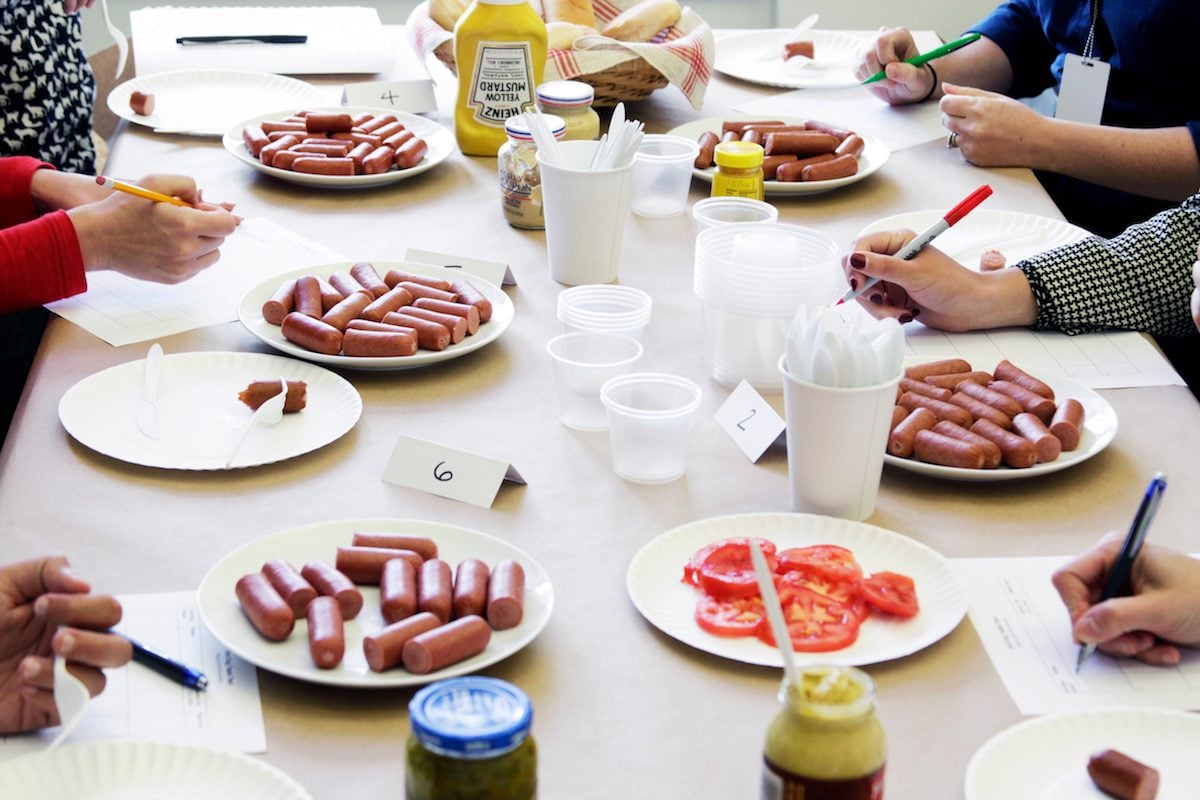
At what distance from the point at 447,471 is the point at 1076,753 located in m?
0.60

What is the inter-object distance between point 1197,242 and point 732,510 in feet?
2.49

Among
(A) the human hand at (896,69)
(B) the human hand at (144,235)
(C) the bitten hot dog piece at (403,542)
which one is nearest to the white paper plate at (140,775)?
(C) the bitten hot dog piece at (403,542)

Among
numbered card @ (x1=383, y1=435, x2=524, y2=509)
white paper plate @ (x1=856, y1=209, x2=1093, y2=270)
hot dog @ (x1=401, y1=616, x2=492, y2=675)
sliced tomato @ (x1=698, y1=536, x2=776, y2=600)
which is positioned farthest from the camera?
white paper plate @ (x1=856, y1=209, x2=1093, y2=270)

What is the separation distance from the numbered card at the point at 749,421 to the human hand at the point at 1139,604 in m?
0.35

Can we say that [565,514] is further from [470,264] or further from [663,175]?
[663,175]

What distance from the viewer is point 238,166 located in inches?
83.5

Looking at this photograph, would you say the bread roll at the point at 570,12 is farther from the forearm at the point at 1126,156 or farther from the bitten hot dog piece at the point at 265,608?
the bitten hot dog piece at the point at 265,608

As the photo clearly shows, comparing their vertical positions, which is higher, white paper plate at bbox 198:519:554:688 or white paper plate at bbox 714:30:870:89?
white paper plate at bbox 198:519:554:688

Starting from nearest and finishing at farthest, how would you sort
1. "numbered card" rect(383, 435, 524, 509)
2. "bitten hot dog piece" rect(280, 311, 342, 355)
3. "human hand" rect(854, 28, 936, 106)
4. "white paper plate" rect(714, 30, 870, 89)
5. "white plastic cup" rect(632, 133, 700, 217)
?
"numbered card" rect(383, 435, 524, 509) < "bitten hot dog piece" rect(280, 311, 342, 355) < "white plastic cup" rect(632, 133, 700, 217) < "human hand" rect(854, 28, 936, 106) < "white paper plate" rect(714, 30, 870, 89)

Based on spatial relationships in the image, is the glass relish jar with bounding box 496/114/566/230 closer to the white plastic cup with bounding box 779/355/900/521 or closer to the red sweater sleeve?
the red sweater sleeve

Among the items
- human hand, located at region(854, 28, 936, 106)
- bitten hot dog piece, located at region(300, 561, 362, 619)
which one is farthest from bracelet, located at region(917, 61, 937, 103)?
bitten hot dog piece, located at region(300, 561, 362, 619)

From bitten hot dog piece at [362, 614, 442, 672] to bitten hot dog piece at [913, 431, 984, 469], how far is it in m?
0.53

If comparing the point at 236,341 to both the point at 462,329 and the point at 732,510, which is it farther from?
the point at 732,510

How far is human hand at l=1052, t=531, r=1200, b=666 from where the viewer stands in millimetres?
978
